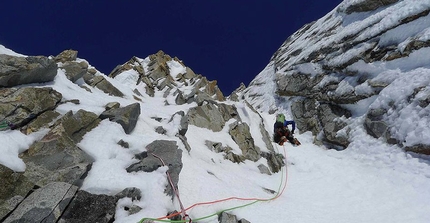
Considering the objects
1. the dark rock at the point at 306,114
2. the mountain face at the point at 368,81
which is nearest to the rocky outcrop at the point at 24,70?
the mountain face at the point at 368,81

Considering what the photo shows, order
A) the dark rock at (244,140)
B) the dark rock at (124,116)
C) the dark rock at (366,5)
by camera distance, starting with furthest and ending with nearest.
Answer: the dark rock at (366,5) < the dark rock at (244,140) < the dark rock at (124,116)

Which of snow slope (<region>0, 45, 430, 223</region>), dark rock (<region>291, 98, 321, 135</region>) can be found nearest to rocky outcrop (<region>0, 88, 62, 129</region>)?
snow slope (<region>0, 45, 430, 223</region>)

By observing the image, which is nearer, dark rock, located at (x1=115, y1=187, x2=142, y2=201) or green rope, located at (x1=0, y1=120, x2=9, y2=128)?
dark rock, located at (x1=115, y1=187, x2=142, y2=201)

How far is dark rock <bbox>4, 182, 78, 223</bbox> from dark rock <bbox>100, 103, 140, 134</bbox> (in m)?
3.84

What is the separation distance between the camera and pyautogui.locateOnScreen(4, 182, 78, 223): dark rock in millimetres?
5738

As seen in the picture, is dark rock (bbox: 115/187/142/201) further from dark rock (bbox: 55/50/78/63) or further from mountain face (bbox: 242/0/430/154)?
dark rock (bbox: 55/50/78/63)

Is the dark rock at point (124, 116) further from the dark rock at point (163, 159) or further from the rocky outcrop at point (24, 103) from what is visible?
the rocky outcrop at point (24, 103)

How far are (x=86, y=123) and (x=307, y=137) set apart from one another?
16.7 meters

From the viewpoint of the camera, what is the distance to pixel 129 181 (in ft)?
24.1

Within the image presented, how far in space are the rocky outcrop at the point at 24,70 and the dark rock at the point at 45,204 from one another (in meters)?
5.74

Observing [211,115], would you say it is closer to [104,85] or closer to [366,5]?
[104,85]

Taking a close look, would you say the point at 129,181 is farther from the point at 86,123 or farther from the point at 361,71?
the point at 361,71

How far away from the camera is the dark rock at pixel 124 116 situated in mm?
10258

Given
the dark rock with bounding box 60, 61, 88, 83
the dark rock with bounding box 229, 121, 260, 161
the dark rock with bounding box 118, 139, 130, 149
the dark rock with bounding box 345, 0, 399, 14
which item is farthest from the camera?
the dark rock with bounding box 345, 0, 399, 14
